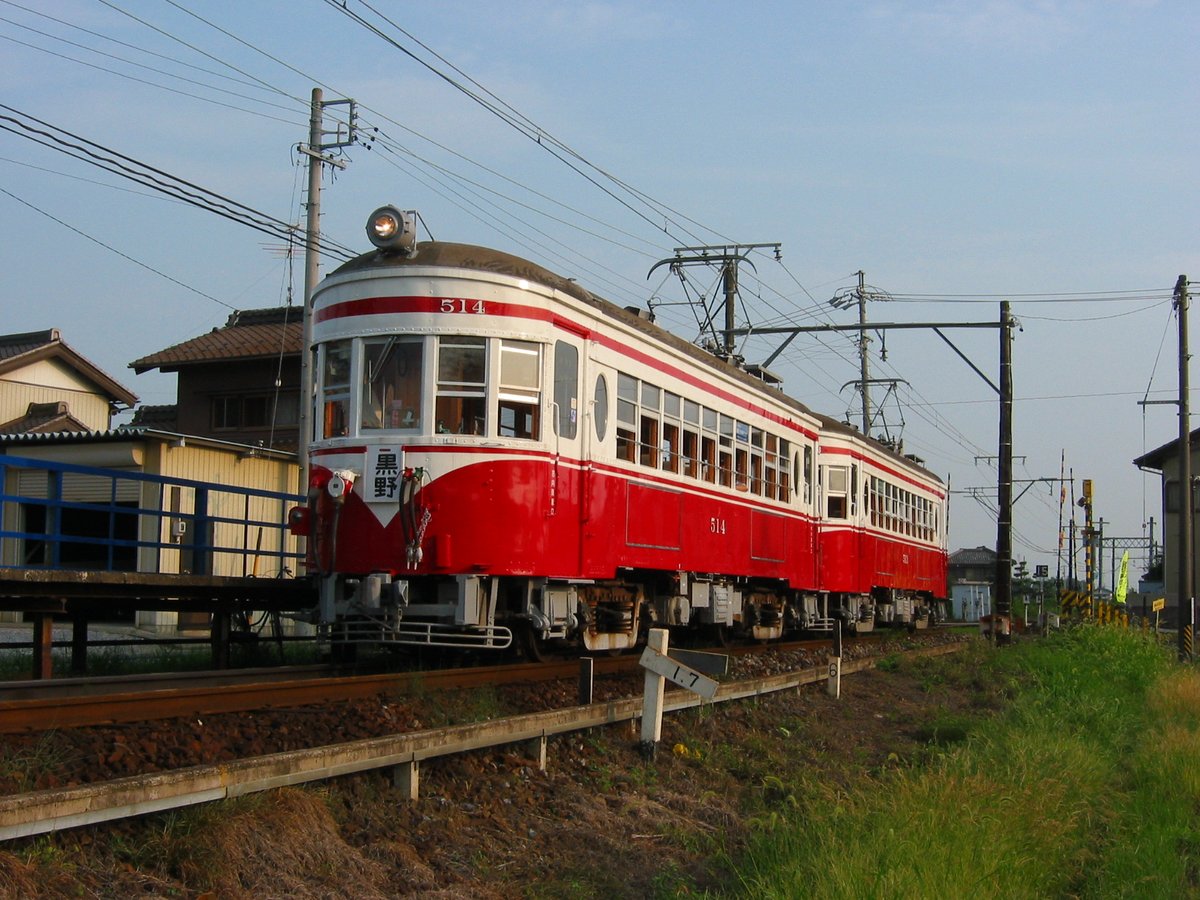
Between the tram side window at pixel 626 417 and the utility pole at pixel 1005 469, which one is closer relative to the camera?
the tram side window at pixel 626 417

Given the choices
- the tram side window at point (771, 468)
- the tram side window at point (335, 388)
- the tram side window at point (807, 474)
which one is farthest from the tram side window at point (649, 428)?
the tram side window at point (807, 474)

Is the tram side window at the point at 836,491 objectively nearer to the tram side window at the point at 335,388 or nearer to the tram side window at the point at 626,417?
the tram side window at the point at 626,417

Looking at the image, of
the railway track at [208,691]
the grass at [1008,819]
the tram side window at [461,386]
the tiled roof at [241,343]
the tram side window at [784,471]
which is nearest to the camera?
the grass at [1008,819]

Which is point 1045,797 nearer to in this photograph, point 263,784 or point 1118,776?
point 1118,776

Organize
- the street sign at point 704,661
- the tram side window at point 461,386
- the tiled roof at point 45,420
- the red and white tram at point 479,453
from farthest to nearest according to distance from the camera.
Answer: the tiled roof at point 45,420 < the tram side window at point 461,386 < the red and white tram at point 479,453 < the street sign at point 704,661

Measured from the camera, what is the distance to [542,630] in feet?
37.7

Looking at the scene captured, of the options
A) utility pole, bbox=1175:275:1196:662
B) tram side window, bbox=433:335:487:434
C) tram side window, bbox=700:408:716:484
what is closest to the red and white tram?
tram side window, bbox=433:335:487:434

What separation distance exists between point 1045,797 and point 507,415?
5.19 metres

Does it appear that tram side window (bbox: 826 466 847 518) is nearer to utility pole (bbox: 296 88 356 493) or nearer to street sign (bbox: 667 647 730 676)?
utility pole (bbox: 296 88 356 493)

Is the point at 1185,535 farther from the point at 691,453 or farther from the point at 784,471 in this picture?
the point at 691,453

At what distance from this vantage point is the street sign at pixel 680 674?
862 centimetres

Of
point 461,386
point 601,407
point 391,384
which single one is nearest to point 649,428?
point 601,407

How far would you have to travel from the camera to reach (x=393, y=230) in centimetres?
1129

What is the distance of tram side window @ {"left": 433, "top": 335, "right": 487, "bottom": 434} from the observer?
35.9 ft
